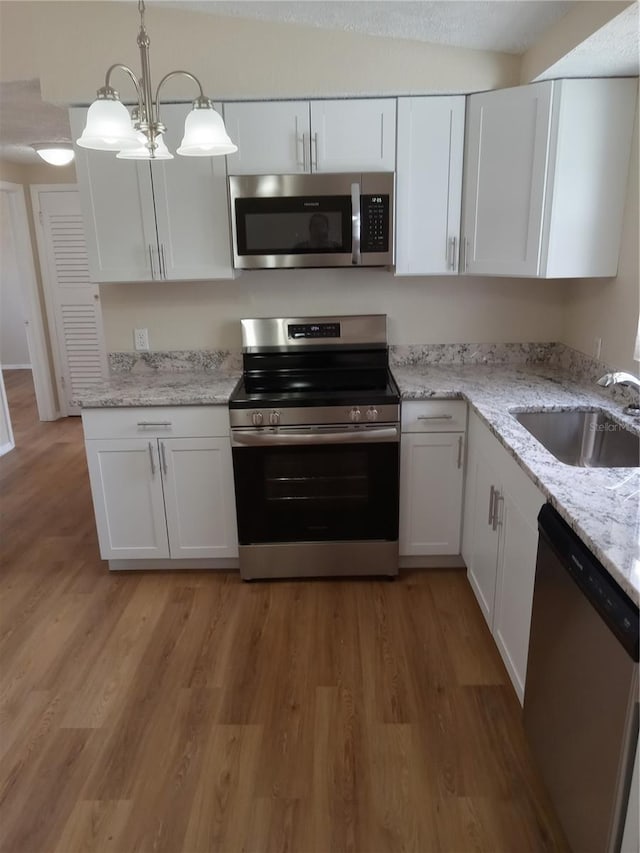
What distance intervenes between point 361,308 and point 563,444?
52.1 inches

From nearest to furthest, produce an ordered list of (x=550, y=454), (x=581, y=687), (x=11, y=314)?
(x=581, y=687)
(x=550, y=454)
(x=11, y=314)

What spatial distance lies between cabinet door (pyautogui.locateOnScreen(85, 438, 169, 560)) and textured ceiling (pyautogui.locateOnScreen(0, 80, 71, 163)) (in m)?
1.81

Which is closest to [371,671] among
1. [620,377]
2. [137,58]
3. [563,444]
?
[563,444]

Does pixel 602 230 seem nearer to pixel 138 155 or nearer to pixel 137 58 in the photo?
pixel 138 155

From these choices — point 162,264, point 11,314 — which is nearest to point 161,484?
point 162,264

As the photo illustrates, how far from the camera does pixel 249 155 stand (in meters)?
2.67

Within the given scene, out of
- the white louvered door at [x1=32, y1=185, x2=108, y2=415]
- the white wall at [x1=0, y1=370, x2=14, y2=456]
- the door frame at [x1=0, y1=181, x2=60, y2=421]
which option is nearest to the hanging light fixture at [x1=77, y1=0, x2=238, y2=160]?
the white wall at [x1=0, y1=370, x2=14, y2=456]

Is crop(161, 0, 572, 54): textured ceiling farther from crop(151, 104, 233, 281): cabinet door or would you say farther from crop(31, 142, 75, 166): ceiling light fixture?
crop(31, 142, 75, 166): ceiling light fixture

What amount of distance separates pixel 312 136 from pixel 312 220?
38 centimetres

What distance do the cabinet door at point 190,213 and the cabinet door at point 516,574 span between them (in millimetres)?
1696

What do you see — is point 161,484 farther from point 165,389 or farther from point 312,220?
point 312,220

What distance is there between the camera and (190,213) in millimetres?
2756

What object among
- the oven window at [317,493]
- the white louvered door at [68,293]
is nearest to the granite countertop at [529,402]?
the oven window at [317,493]

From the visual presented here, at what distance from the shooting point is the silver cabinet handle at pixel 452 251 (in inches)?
110
